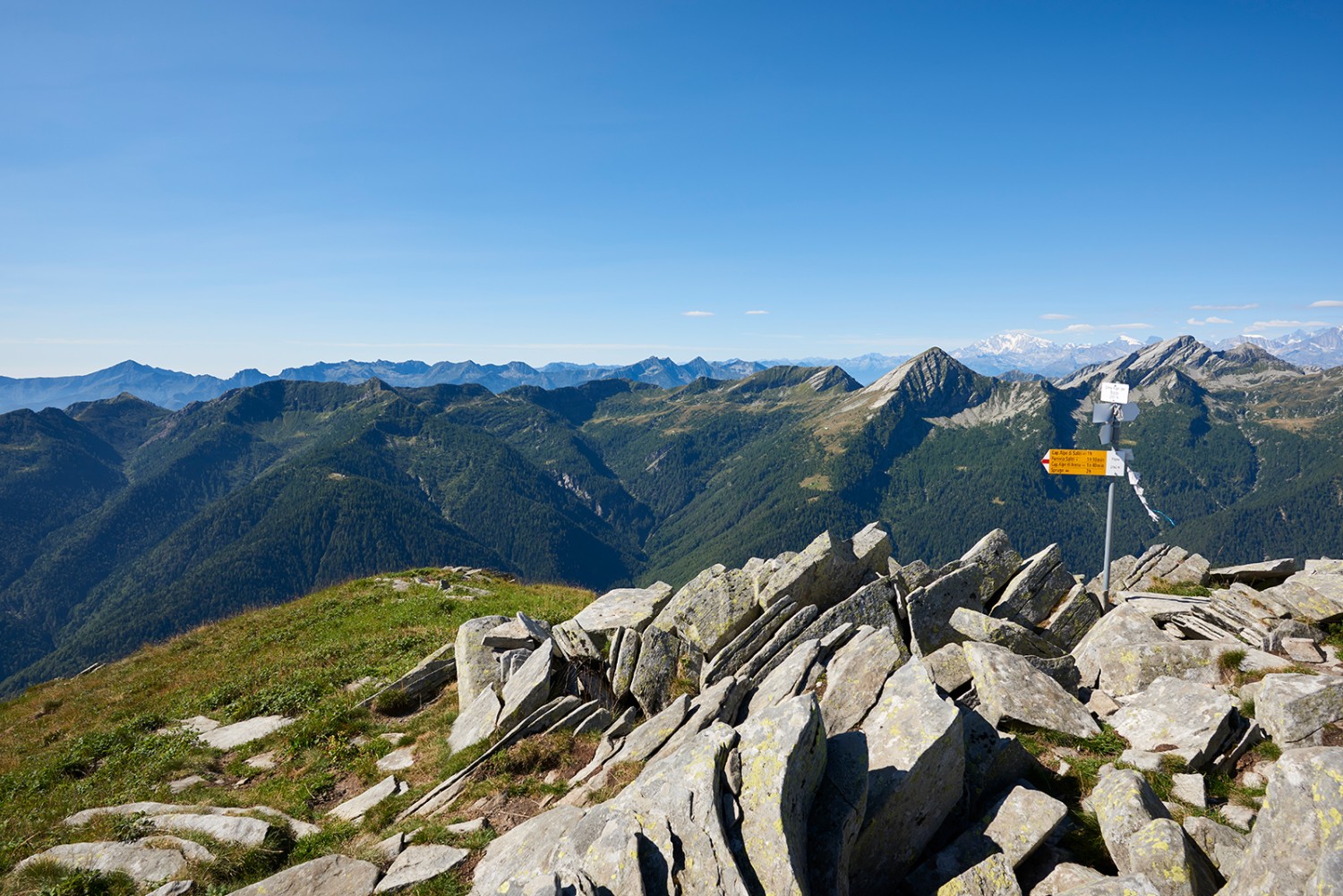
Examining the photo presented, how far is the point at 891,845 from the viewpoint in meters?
10.6

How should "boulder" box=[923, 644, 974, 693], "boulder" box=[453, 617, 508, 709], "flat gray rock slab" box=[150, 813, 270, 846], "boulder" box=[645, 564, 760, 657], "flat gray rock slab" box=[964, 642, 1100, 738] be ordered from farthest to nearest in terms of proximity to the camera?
"boulder" box=[453, 617, 508, 709] → "boulder" box=[645, 564, 760, 657] → "boulder" box=[923, 644, 974, 693] → "flat gray rock slab" box=[964, 642, 1100, 738] → "flat gray rock slab" box=[150, 813, 270, 846]

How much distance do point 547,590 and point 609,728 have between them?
2127 cm

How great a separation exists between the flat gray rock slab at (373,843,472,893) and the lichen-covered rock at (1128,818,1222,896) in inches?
455

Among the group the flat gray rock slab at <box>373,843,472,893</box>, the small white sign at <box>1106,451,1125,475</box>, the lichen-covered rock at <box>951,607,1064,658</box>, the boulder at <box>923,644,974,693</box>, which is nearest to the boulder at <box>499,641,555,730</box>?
the flat gray rock slab at <box>373,843,472,893</box>

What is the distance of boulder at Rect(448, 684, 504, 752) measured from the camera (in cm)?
1662

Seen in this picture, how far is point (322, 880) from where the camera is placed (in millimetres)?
10914

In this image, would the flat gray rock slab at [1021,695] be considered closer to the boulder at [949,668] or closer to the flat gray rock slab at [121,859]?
the boulder at [949,668]

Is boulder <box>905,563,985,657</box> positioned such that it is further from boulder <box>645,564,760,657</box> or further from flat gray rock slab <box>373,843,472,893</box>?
flat gray rock slab <box>373,843,472,893</box>

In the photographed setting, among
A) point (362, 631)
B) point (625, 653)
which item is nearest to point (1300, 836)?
point (625, 653)

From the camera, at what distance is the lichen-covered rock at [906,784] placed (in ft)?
34.2

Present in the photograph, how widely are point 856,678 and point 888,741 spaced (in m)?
2.91

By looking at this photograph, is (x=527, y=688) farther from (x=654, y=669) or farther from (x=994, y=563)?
(x=994, y=563)

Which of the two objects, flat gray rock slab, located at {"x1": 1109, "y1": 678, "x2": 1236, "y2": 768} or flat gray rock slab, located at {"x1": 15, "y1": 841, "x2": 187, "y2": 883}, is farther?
flat gray rock slab, located at {"x1": 1109, "y1": 678, "x2": 1236, "y2": 768}

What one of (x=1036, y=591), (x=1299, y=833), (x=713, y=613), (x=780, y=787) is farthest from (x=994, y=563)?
(x=780, y=787)
